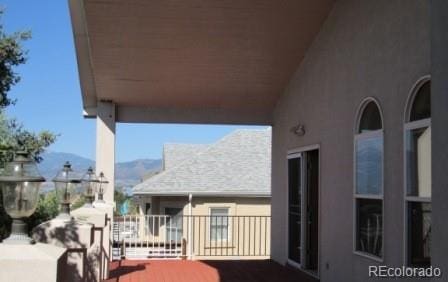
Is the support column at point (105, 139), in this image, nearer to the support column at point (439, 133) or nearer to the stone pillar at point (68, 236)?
the stone pillar at point (68, 236)

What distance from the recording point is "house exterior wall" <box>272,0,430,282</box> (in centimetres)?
595

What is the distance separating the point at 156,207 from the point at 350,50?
11610 millimetres

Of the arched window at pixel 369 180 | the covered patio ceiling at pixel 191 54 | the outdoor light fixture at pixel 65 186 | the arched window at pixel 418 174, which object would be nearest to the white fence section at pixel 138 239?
the covered patio ceiling at pixel 191 54

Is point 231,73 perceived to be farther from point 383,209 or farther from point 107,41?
point 383,209

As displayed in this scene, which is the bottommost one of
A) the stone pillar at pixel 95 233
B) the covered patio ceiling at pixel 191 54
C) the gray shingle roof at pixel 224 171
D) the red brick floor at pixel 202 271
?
the red brick floor at pixel 202 271

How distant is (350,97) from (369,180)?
115 cm

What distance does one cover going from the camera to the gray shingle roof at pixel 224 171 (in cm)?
1750

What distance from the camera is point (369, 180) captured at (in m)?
6.86

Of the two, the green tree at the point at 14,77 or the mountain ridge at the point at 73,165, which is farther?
the green tree at the point at 14,77

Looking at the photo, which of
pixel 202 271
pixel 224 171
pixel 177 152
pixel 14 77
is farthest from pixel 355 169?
pixel 177 152

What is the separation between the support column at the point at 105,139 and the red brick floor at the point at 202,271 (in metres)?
1.41

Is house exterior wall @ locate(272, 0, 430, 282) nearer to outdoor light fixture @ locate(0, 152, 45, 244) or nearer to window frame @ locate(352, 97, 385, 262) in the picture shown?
window frame @ locate(352, 97, 385, 262)

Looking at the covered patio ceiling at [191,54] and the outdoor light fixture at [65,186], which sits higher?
the covered patio ceiling at [191,54]

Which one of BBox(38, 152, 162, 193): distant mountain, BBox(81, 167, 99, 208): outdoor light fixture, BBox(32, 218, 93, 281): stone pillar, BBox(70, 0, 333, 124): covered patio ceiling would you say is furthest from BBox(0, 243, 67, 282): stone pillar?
BBox(70, 0, 333, 124): covered patio ceiling
